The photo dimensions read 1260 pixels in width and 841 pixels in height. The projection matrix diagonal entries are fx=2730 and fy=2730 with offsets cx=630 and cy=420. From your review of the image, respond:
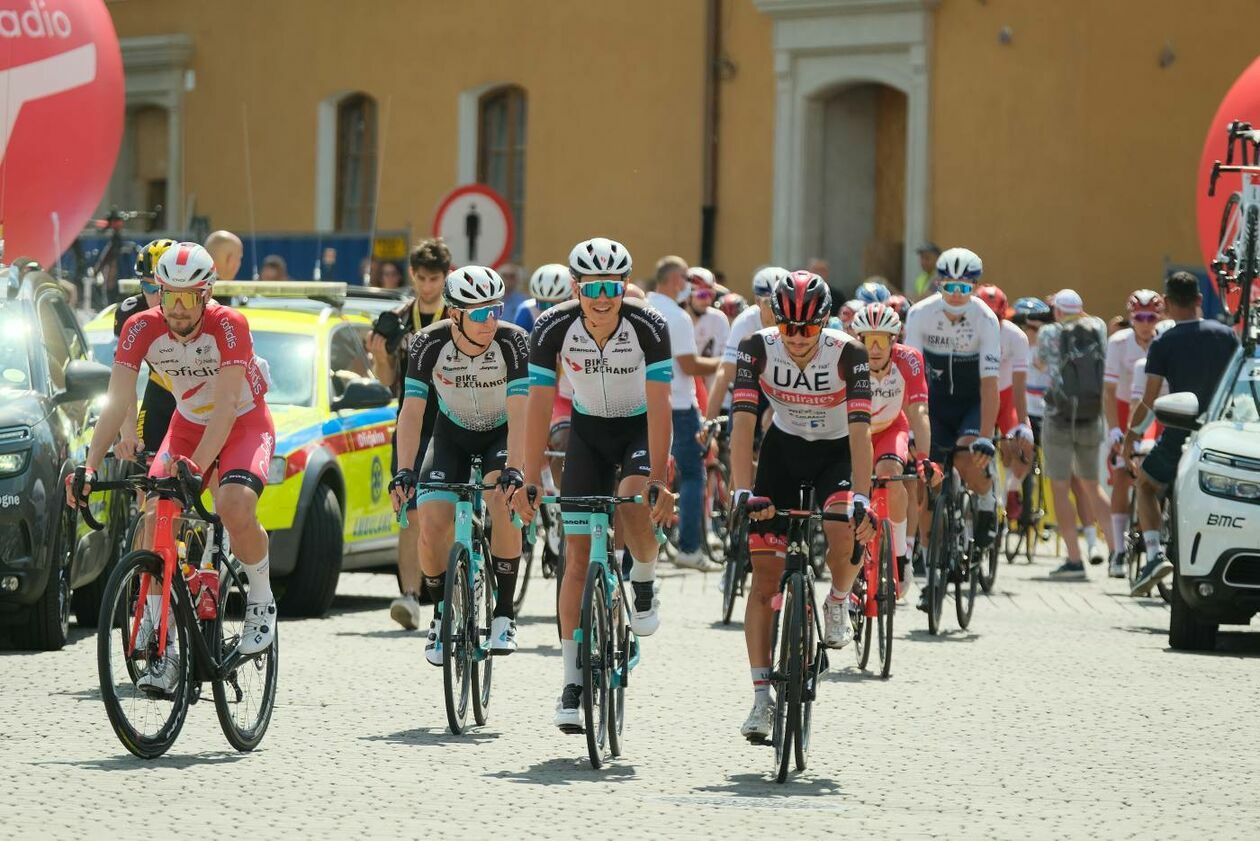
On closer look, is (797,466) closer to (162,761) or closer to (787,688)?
(787,688)

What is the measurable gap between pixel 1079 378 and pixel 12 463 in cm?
1015

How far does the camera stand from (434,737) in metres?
10.6

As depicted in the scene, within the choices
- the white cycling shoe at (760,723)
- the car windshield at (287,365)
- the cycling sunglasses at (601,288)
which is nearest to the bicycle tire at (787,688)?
the white cycling shoe at (760,723)

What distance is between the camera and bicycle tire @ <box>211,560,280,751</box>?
32.7ft

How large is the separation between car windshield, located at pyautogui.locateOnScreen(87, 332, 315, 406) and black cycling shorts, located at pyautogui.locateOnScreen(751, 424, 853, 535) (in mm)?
5795

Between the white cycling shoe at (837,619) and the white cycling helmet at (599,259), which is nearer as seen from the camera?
the white cycling helmet at (599,259)

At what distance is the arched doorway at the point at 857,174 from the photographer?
31062 millimetres

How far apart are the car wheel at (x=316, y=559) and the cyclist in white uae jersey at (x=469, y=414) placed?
335 cm

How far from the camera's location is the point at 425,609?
54.5ft

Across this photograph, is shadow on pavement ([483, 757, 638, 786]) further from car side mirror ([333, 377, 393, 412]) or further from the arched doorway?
the arched doorway

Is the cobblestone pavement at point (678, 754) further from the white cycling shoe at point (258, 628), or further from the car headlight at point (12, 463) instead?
the car headlight at point (12, 463)

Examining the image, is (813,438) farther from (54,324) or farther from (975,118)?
(975,118)

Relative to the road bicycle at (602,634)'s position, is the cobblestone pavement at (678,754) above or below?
below

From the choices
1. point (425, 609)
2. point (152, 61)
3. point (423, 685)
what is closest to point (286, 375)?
point (425, 609)
